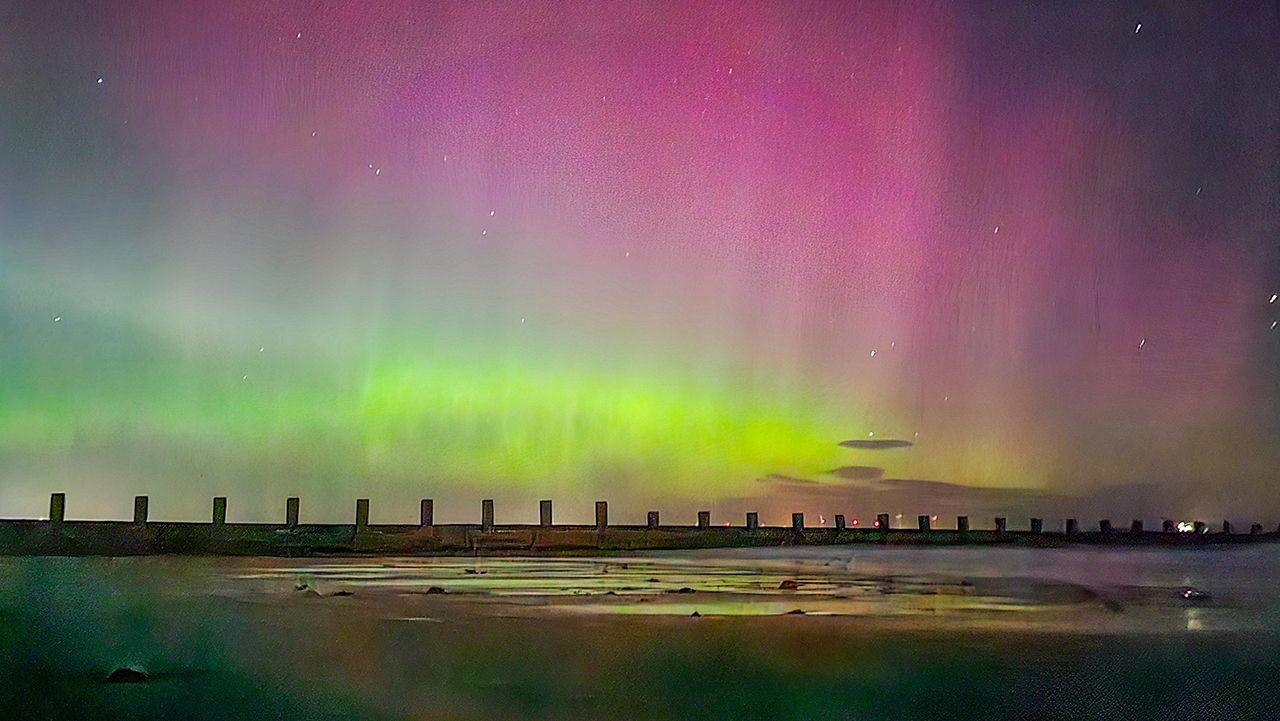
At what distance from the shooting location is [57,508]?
1984cm

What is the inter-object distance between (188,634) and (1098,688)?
580 centimetres

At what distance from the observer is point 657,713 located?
218 inches

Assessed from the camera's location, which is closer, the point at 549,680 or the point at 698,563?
the point at 549,680

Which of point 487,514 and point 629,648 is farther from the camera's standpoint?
point 487,514

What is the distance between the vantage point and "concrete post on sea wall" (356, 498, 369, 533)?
→ 21688mm

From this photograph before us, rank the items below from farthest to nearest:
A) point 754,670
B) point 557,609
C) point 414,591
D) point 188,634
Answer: point 414,591
point 557,609
point 188,634
point 754,670

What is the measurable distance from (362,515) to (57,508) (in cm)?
508

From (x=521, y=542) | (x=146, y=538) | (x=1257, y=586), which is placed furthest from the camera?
(x=521, y=542)

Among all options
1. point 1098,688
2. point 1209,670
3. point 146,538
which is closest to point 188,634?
point 1098,688

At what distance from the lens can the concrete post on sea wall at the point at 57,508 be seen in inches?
777

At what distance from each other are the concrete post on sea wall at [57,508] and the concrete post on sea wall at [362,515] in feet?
16.0

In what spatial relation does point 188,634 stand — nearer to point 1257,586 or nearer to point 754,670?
point 754,670

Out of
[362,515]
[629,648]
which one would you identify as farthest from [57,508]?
[629,648]

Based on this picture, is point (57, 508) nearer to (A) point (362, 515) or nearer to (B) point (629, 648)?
(A) point (362, 515)
